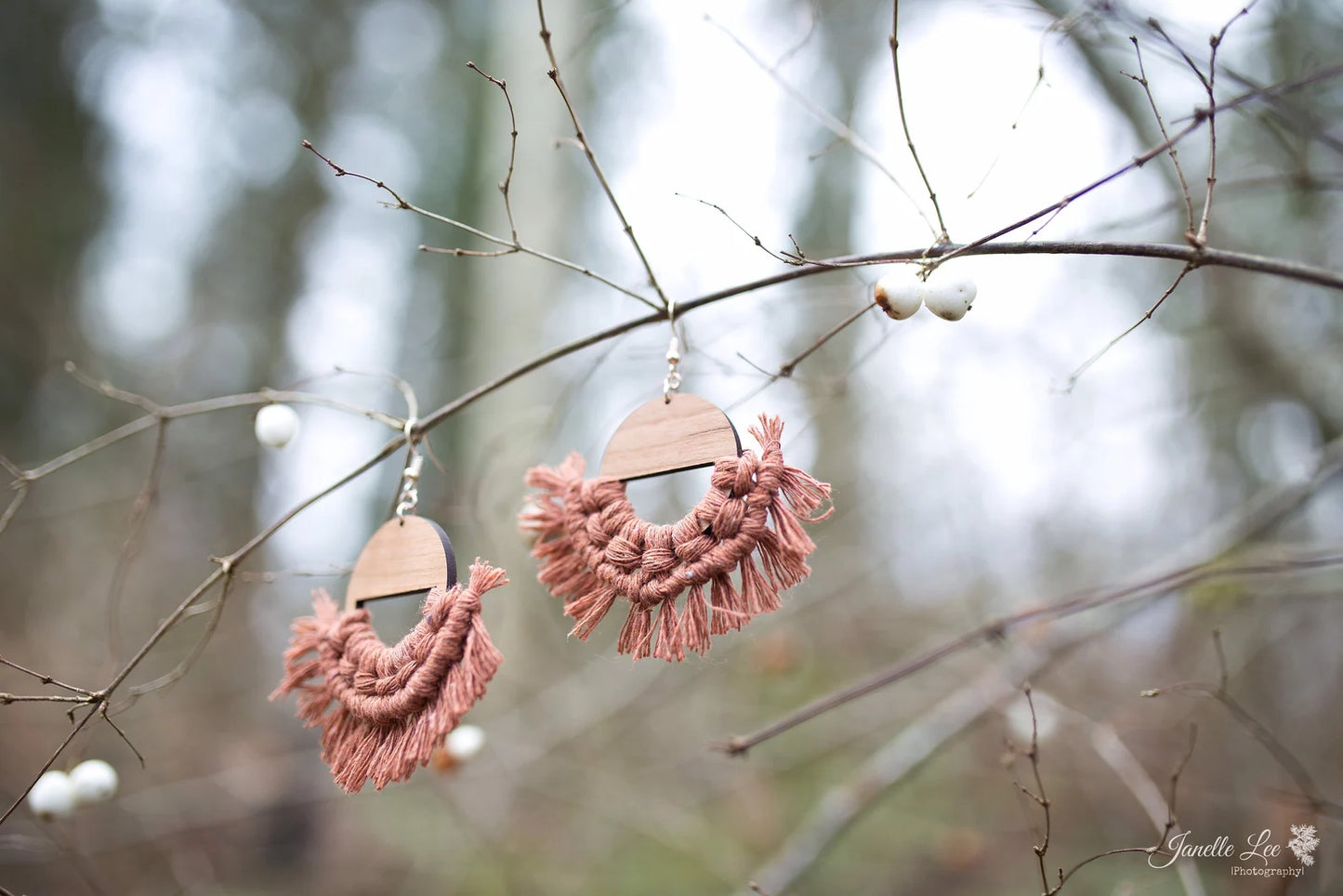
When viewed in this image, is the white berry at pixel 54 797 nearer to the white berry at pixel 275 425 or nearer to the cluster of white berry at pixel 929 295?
the white berry at pixel 275 425

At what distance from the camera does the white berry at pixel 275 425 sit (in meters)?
0.78

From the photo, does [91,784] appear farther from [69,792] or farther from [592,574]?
[592,574]

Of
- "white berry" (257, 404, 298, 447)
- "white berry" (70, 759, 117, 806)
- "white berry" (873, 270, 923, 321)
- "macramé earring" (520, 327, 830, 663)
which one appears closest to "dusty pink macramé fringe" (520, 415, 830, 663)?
"macramé earring" (520, 327, 830, 663)

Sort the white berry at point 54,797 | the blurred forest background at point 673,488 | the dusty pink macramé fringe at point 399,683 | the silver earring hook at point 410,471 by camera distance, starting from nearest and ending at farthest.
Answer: the dusty pink macramé fringe at point 399,683 < the silver earring hook at point 410,471 < the white berry at point 54,797 < the blurred forest background at point 673,488

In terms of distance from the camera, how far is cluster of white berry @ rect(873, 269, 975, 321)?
0.56 meters

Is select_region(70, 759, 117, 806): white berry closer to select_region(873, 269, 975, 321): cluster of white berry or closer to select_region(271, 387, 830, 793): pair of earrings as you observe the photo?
select_region(271, 387, 830, 793): pair of earrings

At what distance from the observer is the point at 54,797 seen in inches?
31.8

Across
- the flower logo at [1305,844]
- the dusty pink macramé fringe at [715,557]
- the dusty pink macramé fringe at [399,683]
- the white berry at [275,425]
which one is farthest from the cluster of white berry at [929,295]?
the flower logo at [1305,844]

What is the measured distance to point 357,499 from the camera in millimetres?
3029

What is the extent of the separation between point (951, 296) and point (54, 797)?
0.89 metres

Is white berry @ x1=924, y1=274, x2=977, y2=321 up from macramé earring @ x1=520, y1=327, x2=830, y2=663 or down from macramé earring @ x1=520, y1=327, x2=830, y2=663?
up

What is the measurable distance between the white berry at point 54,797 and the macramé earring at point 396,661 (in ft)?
1.04

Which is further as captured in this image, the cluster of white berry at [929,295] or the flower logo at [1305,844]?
the flower logo at [1305,844]

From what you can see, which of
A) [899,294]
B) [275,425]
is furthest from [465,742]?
[899,294]
